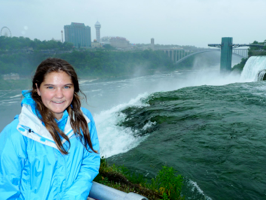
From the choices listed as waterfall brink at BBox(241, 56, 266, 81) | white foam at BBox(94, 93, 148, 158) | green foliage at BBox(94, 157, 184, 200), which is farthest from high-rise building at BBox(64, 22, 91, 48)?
green foliage at BBox(94, 157, 184, 200)

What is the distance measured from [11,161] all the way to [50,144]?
0.16 m

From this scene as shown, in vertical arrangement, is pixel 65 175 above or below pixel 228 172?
above

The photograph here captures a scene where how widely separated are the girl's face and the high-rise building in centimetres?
8865

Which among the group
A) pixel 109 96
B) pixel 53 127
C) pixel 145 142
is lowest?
pixel 109 96

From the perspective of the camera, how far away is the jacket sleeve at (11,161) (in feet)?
2.97

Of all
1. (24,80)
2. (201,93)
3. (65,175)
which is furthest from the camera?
(24,80)

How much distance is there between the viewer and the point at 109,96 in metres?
28.9

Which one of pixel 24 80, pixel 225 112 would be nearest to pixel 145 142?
pixel 225 112

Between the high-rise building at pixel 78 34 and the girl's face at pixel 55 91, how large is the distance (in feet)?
291

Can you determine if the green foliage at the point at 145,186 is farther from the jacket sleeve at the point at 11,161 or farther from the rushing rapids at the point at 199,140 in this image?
the jacket sleeve at the point at 11,161

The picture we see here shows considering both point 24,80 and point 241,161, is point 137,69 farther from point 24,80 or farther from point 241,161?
point 241,161

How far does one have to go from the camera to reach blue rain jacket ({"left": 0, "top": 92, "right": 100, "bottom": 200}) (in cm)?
91

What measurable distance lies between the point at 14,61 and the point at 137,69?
23.5 metres

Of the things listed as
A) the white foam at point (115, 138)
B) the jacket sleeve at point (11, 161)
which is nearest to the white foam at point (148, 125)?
the white foam at point (115, 138)
